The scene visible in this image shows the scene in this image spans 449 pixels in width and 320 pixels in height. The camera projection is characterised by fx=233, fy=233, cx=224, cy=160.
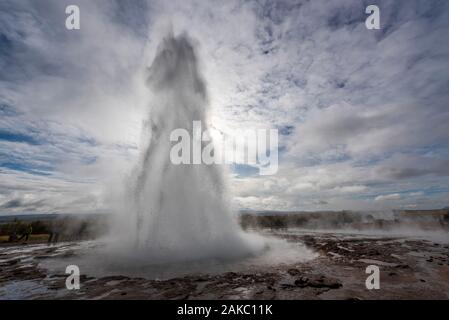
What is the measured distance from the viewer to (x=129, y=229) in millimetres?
20234

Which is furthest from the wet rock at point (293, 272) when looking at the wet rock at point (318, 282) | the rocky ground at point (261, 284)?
the wet rock at point (318, 282)

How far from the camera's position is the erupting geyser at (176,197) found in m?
17.0

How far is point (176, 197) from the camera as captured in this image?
1864 cm

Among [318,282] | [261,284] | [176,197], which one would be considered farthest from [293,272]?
[176,197]

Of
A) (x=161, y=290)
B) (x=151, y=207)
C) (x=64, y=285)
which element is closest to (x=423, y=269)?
→ (x=161, y=290)

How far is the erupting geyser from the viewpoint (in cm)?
1695

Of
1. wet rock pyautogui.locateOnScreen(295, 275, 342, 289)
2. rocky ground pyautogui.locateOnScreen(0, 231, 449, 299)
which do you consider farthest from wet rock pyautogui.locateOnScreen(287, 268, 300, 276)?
wet rock pyautogui.locateOnScreen(295, 275, 342, 289)

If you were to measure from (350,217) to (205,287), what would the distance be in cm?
7505

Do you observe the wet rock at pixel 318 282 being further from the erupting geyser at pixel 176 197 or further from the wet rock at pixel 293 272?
the erupting geyser at pixel 176 197
